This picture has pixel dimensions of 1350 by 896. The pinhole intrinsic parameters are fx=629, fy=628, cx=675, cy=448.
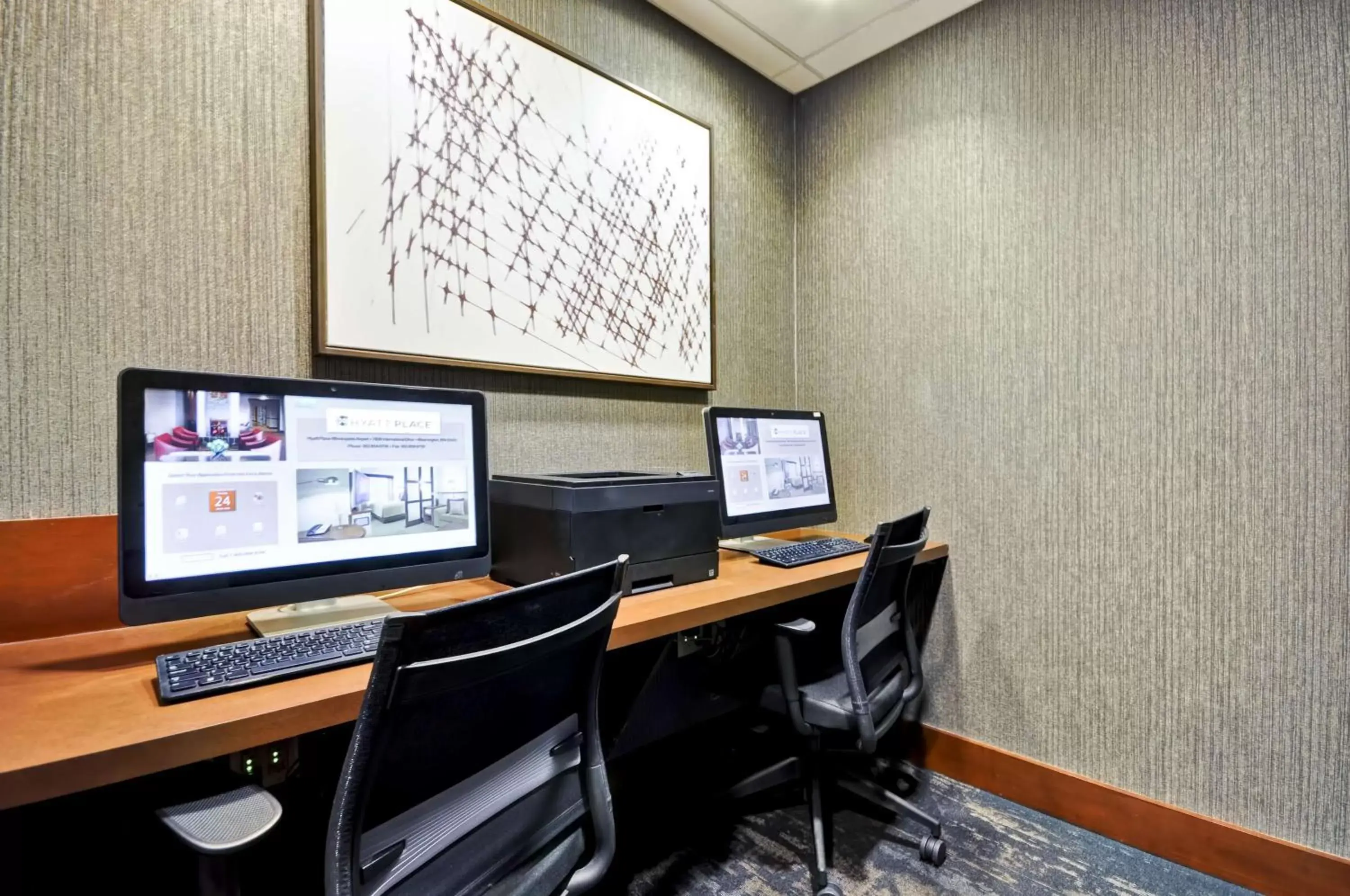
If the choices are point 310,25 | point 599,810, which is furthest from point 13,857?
point 310,25

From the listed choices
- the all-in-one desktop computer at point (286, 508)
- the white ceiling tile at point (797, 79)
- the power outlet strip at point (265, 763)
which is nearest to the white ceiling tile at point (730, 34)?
the white ceiling tile at point (797, 79)

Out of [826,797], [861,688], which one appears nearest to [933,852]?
[826,797]

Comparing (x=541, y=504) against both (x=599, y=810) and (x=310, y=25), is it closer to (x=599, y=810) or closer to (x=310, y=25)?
(x=599, y=810)

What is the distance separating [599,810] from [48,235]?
1419 mm

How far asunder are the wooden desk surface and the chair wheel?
1029mm

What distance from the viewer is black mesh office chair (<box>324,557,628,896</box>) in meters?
0.71

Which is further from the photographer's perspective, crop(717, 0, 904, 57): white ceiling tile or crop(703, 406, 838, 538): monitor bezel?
crop(717, 0, 904, 57): white ceiling tile

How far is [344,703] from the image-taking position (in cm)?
87

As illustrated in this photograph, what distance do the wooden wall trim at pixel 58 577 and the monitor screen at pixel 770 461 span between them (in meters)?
1.41

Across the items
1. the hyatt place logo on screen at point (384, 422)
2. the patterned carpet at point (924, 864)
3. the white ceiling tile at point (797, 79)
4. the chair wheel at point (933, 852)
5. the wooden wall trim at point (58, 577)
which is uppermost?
the white ceiling tile at point (797, 79)

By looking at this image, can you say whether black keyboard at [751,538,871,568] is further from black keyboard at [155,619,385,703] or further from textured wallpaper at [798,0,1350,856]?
black keyboard at [155,619,385,703]

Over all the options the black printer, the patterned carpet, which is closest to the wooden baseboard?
the patterned carpet

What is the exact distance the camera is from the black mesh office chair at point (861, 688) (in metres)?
1.53

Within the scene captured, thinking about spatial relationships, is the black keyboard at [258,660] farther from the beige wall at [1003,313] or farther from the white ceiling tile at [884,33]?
the white ceiling tile at [884,33]
